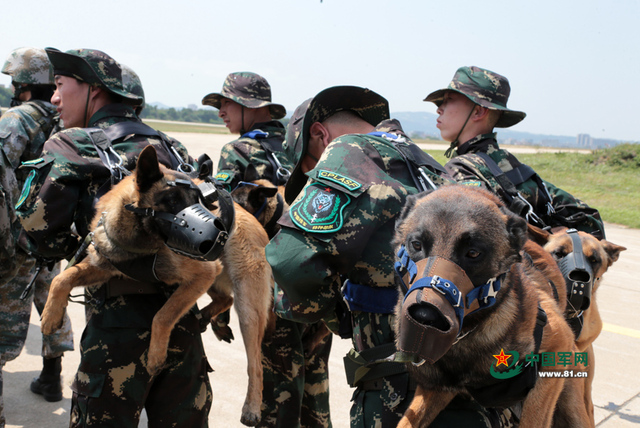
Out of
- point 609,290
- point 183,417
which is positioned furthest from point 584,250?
point 609,290

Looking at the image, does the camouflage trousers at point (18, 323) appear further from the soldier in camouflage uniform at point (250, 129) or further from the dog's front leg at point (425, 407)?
the dog's front leg at point (425, 407)

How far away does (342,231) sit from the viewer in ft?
6.40

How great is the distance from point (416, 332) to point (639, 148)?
83.8ft

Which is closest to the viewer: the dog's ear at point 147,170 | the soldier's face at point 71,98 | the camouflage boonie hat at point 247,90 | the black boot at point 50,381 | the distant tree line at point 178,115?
the dog's ear at point 147,170

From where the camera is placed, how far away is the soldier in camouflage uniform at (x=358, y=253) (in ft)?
6.42

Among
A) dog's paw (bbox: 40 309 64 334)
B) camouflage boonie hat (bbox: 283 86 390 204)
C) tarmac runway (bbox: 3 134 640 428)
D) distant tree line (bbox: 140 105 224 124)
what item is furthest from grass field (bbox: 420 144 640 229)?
distant tree line (bbox: 140 105 224 124)

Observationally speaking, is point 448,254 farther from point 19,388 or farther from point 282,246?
point 19,388

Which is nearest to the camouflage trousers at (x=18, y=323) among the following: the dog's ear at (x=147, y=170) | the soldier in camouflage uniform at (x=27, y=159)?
the soldier in camouflage uniform at (x=27, y=159)

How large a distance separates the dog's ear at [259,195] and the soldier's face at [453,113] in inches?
53.9

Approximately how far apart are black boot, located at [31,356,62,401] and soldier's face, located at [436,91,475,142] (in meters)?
3.79

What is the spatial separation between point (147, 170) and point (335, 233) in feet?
3.79

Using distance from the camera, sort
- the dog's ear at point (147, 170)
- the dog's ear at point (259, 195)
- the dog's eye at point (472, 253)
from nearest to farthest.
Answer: the dog's eye at point (472, 253) < the dog's ear at point (147, 170) < the dog's ear at point (259, 195)

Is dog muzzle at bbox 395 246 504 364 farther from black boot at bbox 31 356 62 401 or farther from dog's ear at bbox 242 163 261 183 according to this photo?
black boot at bbox 31 356 62 401

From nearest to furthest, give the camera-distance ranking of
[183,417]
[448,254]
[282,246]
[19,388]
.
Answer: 1. [448,254]
2. [282,246]
3. [183,417]
4. [19,388]
